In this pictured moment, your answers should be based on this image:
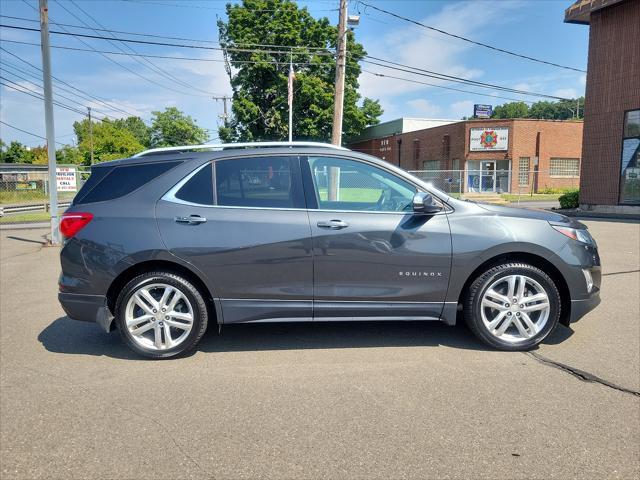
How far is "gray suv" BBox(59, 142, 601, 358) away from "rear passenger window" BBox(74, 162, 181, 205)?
13mm

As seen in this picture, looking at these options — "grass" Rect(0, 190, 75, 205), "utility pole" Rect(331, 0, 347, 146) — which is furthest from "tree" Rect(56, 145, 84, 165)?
"utility pole" Rect(331, 0, 347, 146)

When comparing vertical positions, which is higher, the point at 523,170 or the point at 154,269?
the point at 523,170

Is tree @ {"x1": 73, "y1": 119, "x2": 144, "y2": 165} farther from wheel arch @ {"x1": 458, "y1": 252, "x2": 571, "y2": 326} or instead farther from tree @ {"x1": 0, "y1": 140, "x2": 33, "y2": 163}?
wheel arch @ {"x1": 458, "y1": 252, "x2": 571, "y2": 326}

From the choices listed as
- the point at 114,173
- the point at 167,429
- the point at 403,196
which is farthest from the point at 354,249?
the point at 114,173

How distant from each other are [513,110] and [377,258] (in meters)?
124

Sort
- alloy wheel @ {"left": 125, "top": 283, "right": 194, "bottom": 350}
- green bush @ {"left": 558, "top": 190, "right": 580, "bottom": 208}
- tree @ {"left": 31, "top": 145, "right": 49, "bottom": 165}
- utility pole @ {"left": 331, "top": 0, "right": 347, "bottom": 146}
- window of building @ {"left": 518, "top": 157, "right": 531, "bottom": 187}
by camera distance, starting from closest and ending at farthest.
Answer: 1. alloy wheel @ {"left": 125, "top": 283, "right": 194, "bottom": 350}
2. utility pole @ {"left": 331, "top": 0, "right": 347, "bottom": 146}
3. green bush @ {"left": 558, "top": 190, "right": 580, "bottom": 208}
4. window of building @ {"left": 518, "top": 157, "right": 531, "bottom": 187}
5. tree @ {"left": 31, "top": 145, "right": 49, "bottom": 165}

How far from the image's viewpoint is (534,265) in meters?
4.37

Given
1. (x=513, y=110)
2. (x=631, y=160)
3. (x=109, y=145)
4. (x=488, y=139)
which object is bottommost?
(x=631, y=160)

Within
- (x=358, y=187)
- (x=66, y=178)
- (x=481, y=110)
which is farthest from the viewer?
(x=481, y=110)

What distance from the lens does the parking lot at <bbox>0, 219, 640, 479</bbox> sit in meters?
2.72

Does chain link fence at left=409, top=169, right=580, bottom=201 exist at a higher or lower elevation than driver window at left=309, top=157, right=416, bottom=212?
higher

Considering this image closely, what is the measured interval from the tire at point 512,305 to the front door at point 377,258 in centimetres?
34

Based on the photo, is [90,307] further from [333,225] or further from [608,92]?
[608,92]

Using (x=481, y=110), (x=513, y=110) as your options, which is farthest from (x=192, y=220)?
(x=513, y=110)
